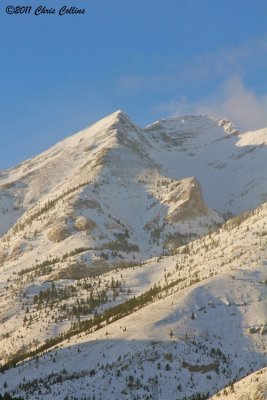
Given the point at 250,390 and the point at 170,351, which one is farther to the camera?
the point at 170,351

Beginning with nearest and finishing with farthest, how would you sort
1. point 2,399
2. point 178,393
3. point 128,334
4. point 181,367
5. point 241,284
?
point 2,399 < point 178,393 < point 181,367 < point 128,334 < point 241,284

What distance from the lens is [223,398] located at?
211 feet

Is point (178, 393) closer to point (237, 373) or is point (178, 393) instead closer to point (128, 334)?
point (237, 373)

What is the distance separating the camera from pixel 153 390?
4719 inches

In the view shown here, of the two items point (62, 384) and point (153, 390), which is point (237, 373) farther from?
point (62, 384)

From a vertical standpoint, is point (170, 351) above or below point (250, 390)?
above

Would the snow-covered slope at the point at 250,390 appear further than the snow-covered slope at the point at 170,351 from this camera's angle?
No

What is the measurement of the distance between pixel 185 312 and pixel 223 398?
99.6 metres

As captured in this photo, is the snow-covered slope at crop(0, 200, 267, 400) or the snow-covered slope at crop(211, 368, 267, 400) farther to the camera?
the snow-covered slope at crop(0, 200, 267, 400)

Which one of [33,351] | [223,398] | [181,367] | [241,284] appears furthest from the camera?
[33,351]

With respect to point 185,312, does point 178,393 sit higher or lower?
lower

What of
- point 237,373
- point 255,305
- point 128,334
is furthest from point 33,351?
point 237,373

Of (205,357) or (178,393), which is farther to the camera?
(205,357)

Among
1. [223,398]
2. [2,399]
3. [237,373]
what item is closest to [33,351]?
[237,373]
